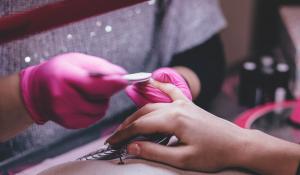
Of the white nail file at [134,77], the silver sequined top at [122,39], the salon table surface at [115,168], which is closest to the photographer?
the white nail file at [134,77]

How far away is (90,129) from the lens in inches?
41.0

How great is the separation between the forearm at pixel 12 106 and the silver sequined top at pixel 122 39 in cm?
14

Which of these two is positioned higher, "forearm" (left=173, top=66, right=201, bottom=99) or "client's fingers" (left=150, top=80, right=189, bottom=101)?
"client's fingers" (left=150, top=80, right=189, bottom=101)

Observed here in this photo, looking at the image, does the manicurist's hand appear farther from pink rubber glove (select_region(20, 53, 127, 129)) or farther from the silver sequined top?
the silver sequined top

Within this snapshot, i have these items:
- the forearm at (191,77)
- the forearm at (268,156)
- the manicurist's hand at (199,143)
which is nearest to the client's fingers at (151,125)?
the manicurist's hand at (199,143)

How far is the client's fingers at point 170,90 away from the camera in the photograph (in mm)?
790

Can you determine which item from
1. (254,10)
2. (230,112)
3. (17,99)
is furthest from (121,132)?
(254,10)

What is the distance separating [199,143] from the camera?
0.75m

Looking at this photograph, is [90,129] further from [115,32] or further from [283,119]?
[283,119]

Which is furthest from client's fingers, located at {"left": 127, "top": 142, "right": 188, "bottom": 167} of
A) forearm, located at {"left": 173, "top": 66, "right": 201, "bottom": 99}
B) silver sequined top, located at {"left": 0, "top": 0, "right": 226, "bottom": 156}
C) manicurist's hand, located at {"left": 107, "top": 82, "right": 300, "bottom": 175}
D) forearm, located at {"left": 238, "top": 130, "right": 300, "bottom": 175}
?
forearm, located at {"left": 173, "top": 66, "right": 201, "bottom": 99}

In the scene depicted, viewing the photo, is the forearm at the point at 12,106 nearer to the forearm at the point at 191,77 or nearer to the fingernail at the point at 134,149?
the fingernail at the point at 134,149

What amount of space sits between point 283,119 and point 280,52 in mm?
471

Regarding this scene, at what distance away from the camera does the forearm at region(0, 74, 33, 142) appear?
2.23 feet

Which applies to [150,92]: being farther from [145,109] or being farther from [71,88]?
[71,88]
